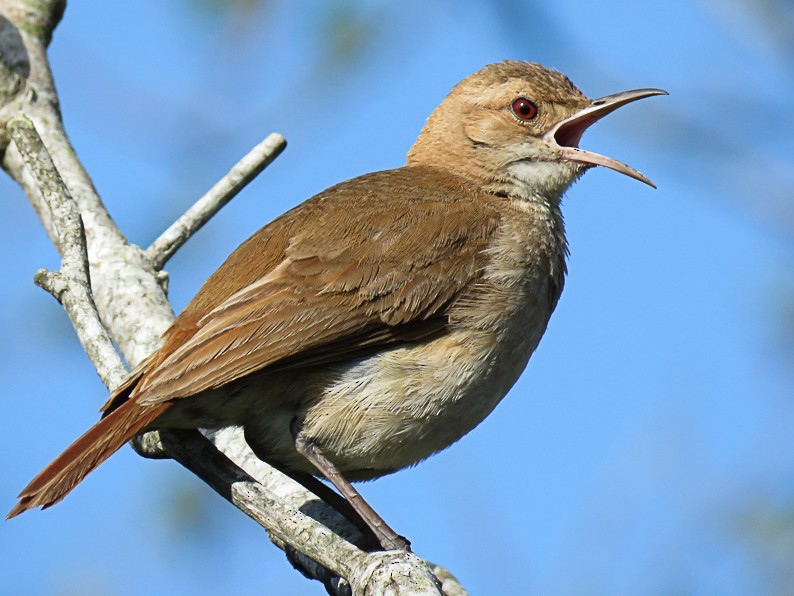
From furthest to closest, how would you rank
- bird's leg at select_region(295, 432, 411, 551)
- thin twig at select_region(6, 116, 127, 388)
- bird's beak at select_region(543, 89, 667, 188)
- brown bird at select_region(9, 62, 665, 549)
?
bird's beak at select_region(543, 89, 667, 188) < thin twig at select_region(6, 116, 127, 388) < bird's leg at select_region(295, 432, 411, 551) < brown bird at select_region(9, 62, 665, 549)

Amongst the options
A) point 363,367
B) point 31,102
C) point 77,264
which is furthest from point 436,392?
point 31,102

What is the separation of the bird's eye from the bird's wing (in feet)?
2.68

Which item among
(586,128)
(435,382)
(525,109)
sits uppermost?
(525,109)

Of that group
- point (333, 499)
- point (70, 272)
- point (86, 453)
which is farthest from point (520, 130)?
point (86, 453)

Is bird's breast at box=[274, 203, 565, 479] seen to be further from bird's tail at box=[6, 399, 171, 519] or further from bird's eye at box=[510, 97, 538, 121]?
bird's eye at box=[510, 97, 538, 121]

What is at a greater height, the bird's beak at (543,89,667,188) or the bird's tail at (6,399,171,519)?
the bird's beak at (543,89,667,188)

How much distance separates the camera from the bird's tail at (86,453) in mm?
4449

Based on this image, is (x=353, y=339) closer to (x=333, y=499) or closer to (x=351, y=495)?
(x=351, y=495)

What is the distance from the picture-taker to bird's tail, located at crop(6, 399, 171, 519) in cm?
445

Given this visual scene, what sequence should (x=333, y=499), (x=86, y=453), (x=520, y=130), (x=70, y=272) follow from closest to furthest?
(x=86, y=453) < (x=70, y=272) < (x=333, y=499) < (x=520, y=130)

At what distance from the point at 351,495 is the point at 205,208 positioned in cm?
180

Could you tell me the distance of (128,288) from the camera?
233 inches

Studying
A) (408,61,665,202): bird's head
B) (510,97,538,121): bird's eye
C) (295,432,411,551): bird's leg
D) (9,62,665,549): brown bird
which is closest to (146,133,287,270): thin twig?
(9,62,665,549): brown bird

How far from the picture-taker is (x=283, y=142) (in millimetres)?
6176
